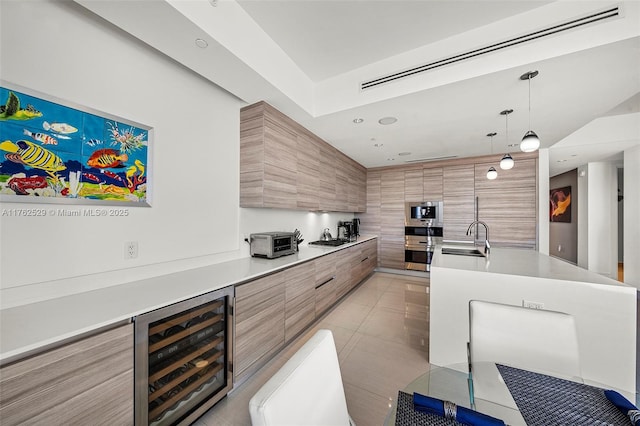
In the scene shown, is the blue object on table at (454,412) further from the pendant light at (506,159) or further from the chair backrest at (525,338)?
the pendant light at (506,159)

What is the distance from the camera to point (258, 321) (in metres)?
1.89

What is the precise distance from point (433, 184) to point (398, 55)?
129 inches

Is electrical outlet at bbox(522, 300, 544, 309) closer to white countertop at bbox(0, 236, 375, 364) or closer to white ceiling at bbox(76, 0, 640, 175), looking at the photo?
white ceiling at bbox(76, 0, 640, 175)

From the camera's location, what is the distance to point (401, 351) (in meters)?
2.25

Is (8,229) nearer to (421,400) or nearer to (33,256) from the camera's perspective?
(33,256)

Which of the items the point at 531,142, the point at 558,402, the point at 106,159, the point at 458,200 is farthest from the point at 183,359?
the point at 458,200

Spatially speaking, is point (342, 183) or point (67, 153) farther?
point (342, 183)

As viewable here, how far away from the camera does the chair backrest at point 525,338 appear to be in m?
1.17

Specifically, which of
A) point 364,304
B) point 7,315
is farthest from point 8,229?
point 364,304

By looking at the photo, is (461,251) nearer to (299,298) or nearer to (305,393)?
(299,298)

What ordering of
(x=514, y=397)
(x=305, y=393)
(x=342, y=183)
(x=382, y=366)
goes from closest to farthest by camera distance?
1. (x=305, y=393)
2. (x=514, y=397)
3. (x=382, y=366)
4. (x=342, y=183)

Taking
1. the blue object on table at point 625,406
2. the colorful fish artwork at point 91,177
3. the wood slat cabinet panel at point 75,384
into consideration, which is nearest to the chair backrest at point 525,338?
the blue object on table at point 625,406

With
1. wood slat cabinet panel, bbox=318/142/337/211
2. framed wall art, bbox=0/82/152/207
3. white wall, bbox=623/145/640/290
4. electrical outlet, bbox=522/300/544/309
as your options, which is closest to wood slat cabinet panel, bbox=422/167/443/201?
wood slat cabinet panel, bbox=318/142/337/211

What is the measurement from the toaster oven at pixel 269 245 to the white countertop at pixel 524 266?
1542mm
